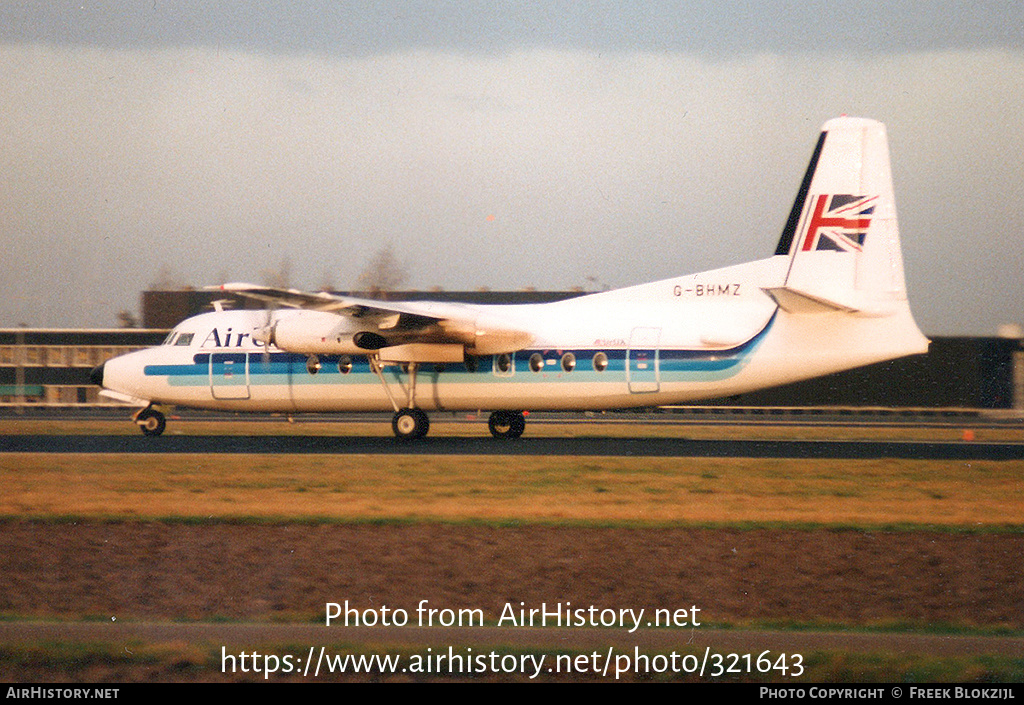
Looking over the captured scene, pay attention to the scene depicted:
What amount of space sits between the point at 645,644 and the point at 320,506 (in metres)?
7.30

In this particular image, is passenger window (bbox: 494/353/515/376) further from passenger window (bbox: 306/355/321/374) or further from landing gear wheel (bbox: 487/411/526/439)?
passenger window (bbox: 306/355/321/374)

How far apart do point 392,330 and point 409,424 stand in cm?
241

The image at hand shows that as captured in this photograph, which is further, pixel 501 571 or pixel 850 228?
pixel 850 228

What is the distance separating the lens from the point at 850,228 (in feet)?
66.8

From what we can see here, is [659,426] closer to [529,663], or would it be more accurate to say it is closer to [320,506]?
[320,506]

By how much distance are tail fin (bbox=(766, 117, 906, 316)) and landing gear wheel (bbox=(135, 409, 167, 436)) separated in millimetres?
16184

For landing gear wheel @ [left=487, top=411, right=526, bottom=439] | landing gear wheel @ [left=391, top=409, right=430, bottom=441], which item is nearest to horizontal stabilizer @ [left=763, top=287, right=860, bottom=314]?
landing gear wheel @ [left=487, top=411, right=526, bottom=439]

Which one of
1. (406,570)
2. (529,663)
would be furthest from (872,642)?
(406,570)

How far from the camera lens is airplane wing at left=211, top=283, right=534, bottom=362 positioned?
21.4 m

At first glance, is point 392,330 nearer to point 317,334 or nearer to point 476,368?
point 317,334

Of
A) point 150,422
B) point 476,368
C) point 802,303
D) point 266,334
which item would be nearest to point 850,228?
point 802,303

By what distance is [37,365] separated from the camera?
43094 mm

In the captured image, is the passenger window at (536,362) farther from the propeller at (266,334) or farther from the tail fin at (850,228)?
the propeller at (266,334)

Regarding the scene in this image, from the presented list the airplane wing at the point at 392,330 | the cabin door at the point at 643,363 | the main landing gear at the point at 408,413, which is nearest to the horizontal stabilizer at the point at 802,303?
the cabin door at the point at 643,363
